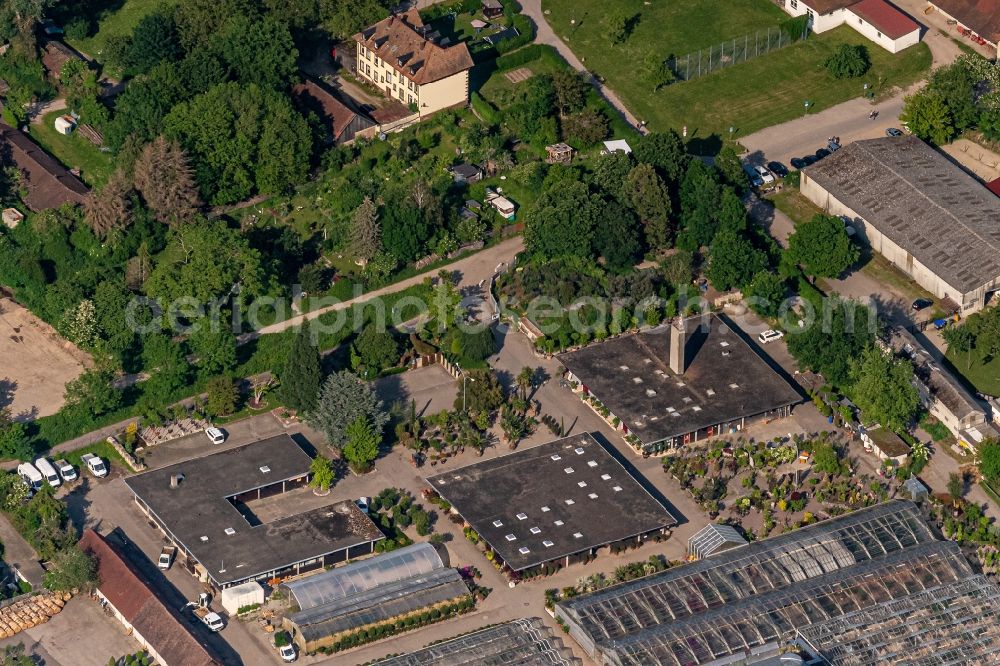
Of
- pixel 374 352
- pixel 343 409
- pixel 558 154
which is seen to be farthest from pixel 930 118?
pixel 343 409

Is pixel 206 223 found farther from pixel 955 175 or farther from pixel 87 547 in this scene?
pixel 955 175

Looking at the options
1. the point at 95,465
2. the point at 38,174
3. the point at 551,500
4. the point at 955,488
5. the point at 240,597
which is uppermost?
the point at 38,174

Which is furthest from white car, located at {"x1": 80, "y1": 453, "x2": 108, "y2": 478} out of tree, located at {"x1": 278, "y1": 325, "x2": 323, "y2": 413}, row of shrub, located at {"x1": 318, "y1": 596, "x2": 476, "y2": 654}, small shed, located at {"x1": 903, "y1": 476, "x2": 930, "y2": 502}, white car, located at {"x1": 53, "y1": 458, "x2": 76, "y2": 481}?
small shed, located at {"x1": 903, "y1": 476, "x2": 930, "y2": 502}

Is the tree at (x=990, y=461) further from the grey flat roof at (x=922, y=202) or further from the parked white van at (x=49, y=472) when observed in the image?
the parked white van at (x=49, y=472)

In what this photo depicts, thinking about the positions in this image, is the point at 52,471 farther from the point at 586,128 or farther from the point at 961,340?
the point at 961,340

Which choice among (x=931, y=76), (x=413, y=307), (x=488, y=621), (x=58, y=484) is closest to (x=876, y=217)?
(x=931, y=76)

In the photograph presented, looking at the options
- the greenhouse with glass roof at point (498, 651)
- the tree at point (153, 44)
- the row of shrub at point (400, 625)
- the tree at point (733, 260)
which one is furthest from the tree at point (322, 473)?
the tree at point (153, 44)

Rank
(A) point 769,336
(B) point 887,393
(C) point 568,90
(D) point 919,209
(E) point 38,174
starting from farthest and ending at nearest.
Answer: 1. (C) point 568,90
2. (E) point 38,174
3. (D) point 919,209
4. (A) point 769,336
5. (B) point 887,393
